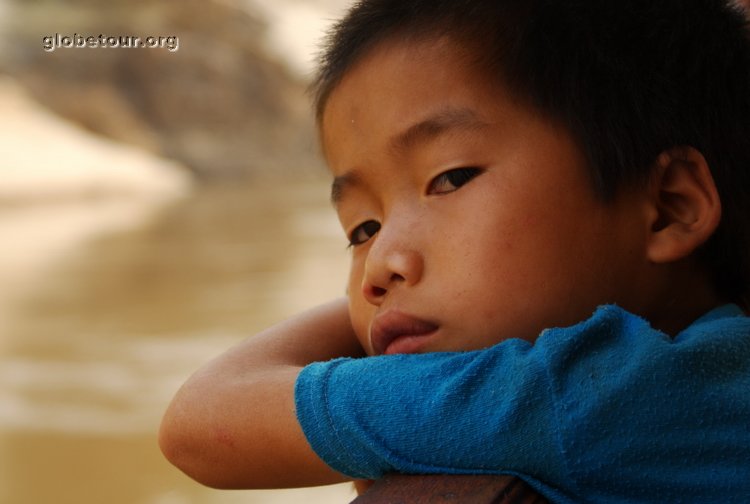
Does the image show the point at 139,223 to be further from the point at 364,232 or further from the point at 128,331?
the point at 364,232

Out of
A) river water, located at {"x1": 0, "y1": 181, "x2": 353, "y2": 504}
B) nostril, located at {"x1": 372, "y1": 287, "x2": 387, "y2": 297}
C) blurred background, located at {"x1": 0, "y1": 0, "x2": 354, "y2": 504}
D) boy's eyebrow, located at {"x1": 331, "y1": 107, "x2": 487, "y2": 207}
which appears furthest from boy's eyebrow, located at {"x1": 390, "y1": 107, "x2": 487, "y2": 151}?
river water, located at {"x1": 0, "y1": 181, "x2": 353, "y2": 504}

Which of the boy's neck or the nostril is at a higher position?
the nostril

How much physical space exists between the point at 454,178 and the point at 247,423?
221 millimetres

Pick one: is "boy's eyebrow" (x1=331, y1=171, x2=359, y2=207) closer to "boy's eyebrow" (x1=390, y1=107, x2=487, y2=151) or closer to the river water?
"boy's eyebrow" (x1=390, y1=107, x2=487, y2=151)

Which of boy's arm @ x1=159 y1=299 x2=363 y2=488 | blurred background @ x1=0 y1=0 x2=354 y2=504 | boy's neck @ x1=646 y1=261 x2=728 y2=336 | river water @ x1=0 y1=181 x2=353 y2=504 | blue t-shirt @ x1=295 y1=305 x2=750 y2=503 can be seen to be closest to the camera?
blue t-shirt @ x1=295 y1=305 x2=750 y2=503

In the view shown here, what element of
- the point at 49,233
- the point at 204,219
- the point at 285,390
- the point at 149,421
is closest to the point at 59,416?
the point at 149,421

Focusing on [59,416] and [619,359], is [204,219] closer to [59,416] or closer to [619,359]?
[59,416]

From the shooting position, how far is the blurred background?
2430mm

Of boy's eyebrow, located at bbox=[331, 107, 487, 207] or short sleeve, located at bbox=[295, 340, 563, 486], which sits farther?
boy's eyebrow, located at bbox=[331, 107, 487, 207]

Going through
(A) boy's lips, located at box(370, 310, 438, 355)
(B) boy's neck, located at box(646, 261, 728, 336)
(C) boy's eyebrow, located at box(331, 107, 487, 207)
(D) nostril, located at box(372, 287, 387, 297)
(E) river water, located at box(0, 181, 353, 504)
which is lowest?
(B) boy's neck, located at box(646, 261, 728, 336)

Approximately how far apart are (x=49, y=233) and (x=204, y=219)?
1177mm

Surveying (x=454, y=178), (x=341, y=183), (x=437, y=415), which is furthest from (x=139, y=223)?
(x=437, y=415)

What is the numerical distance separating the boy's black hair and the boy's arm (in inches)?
9.5

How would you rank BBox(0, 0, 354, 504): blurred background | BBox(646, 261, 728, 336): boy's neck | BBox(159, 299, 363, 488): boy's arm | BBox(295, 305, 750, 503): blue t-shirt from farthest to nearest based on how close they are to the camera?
1. BBox(0, 0, 354, 504): blurred background
2. BBox(646, 261, 728, 336): boy's neck
3. BBox(159, 299, 363, 488): boy's arm
4. BBox(295, 305, 750, 503): blue t-shirt
